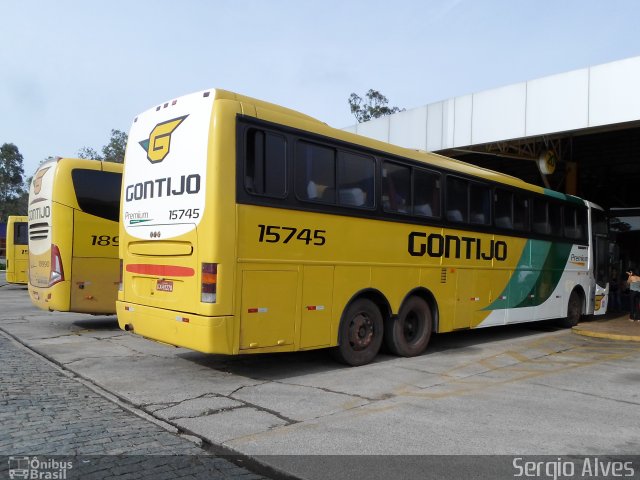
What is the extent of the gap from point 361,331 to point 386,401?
188cm

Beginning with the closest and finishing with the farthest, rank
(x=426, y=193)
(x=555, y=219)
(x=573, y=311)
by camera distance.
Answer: (x=426, y=193), (x=555, y=219), (x=573, y=311)

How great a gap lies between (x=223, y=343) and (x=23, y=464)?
2.36 m

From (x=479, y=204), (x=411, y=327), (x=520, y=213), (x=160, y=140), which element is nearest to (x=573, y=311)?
(x=520, y=213)

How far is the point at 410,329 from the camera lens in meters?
8.73

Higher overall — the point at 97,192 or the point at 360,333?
the point at 97,192

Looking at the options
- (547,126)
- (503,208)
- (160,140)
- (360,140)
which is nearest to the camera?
(160,140)

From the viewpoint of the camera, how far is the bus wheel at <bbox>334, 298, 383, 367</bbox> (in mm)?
7520

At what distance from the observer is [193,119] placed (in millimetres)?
6496

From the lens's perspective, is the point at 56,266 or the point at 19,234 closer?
the point at 56,266

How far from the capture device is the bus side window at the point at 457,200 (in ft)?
30.0

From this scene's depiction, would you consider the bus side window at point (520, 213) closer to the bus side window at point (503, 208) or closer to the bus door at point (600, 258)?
the bus side window at point (503, 208)

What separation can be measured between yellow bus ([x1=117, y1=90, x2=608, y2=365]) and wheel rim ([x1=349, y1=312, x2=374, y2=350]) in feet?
0.07

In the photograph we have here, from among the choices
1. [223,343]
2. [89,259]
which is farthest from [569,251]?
[89,259]

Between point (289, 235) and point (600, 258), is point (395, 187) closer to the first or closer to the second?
point (289, 235)
